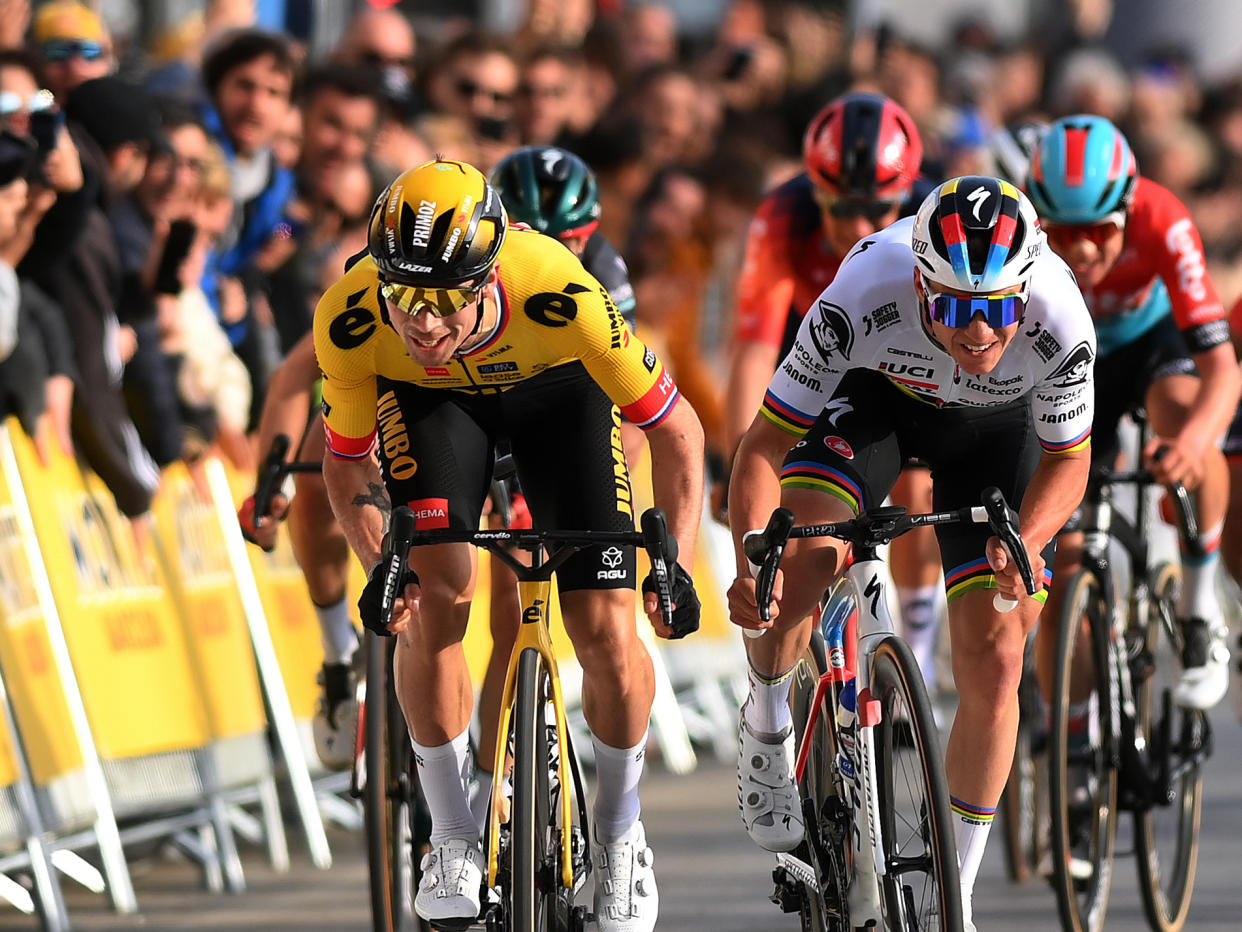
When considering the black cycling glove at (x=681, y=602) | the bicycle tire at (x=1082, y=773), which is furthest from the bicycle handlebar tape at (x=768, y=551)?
the bicycle tire at (x=1082, y=773)

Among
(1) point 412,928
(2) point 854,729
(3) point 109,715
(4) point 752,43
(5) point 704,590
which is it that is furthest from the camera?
(4) point 752,43

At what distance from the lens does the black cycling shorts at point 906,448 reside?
5477 millimetres

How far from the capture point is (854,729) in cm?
519

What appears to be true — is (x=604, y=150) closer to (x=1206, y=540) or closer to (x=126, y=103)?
(x=126, y=103)

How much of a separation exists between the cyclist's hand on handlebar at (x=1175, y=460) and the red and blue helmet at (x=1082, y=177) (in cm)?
76

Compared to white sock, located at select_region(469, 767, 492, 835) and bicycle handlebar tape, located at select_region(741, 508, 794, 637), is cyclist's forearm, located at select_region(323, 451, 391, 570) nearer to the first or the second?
white sock, located at select_region(469, 767, 492, 835)

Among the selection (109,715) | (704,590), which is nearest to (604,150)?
(704,590)

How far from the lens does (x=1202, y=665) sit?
7.17 meters

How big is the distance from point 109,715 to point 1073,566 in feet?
10.8

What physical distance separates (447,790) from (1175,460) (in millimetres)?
2558

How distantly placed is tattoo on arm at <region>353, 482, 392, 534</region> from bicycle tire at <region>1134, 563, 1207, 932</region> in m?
2.54

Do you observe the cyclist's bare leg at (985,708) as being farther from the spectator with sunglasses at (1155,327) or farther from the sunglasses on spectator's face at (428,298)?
the sunglasses on spectator's face at (428,298)

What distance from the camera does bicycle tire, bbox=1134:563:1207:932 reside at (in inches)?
268

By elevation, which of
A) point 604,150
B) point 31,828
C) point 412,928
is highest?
point 604,150
